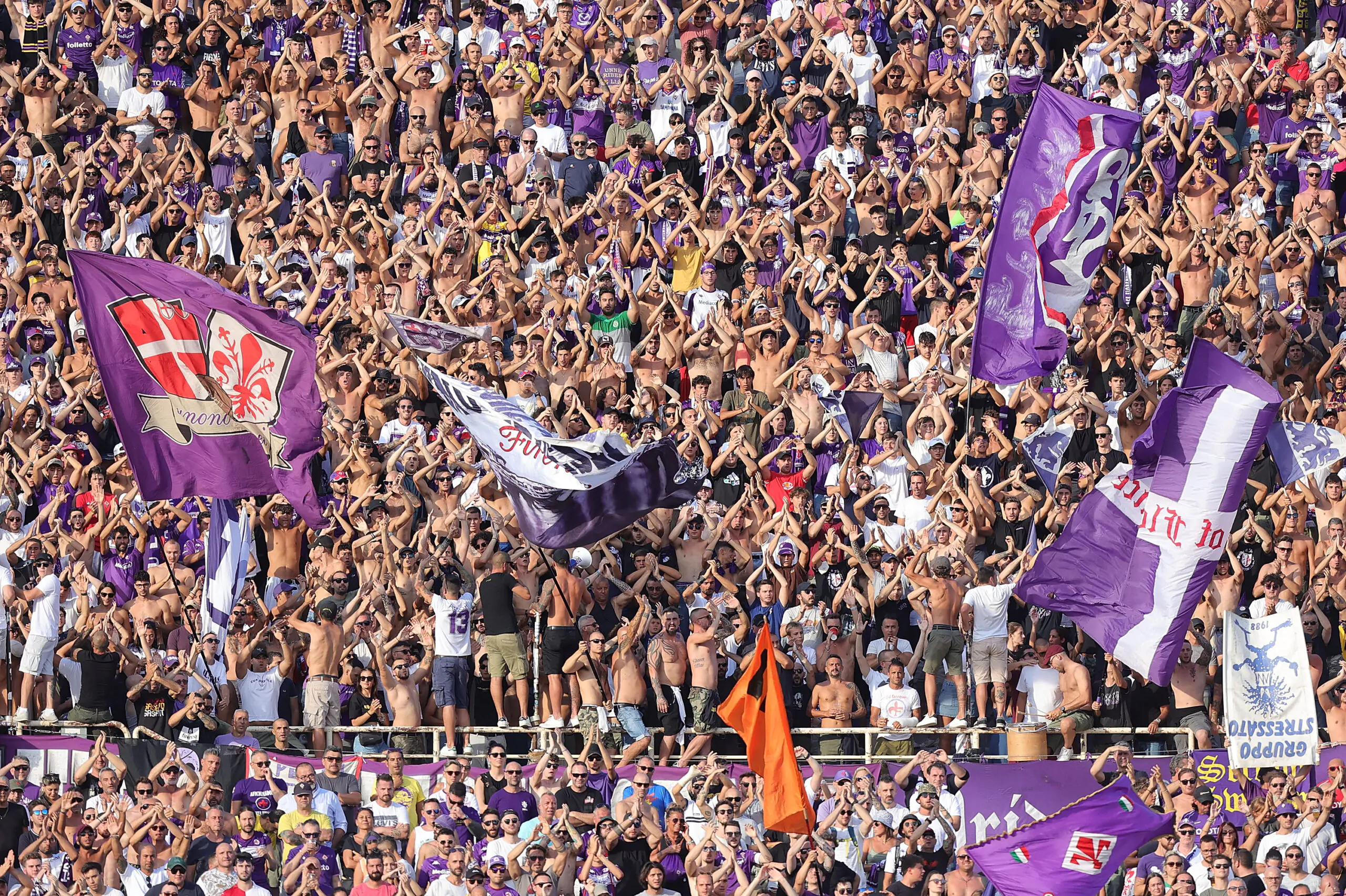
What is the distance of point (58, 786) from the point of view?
842 inches

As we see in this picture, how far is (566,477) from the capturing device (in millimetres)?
21781

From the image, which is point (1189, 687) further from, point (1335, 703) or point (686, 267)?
point (686, 267)

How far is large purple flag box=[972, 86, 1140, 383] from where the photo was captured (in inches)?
833

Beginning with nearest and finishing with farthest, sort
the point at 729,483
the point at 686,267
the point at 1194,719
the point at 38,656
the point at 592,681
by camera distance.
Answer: the point at 1194,719
the point at 592,681
the point at 38,656
the point at 729,483
the point at 686,267

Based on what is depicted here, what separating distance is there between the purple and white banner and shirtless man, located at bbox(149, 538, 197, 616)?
2498 millimetres

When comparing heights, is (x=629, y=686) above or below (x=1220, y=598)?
below

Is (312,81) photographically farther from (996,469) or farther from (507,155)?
(996,469)

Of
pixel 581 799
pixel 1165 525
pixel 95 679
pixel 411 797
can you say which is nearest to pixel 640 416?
pixel 581 799

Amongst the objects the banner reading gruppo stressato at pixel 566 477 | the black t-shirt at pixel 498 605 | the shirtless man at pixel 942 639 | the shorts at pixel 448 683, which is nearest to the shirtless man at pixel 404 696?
the shorts at pixel 448 683

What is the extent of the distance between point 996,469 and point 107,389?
7.51 m

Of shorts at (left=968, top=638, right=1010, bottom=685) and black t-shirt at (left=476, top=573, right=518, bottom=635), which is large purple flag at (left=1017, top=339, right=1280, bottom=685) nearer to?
shorts at (left=968, top=638, right=1010, bottom=685)

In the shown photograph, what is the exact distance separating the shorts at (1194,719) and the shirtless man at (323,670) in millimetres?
5770

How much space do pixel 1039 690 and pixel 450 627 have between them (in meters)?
4.51

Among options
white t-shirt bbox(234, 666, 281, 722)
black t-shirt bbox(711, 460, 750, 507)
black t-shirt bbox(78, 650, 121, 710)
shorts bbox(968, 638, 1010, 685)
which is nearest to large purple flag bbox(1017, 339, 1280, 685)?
shorts bbox(968, 638, 1010, 685)
